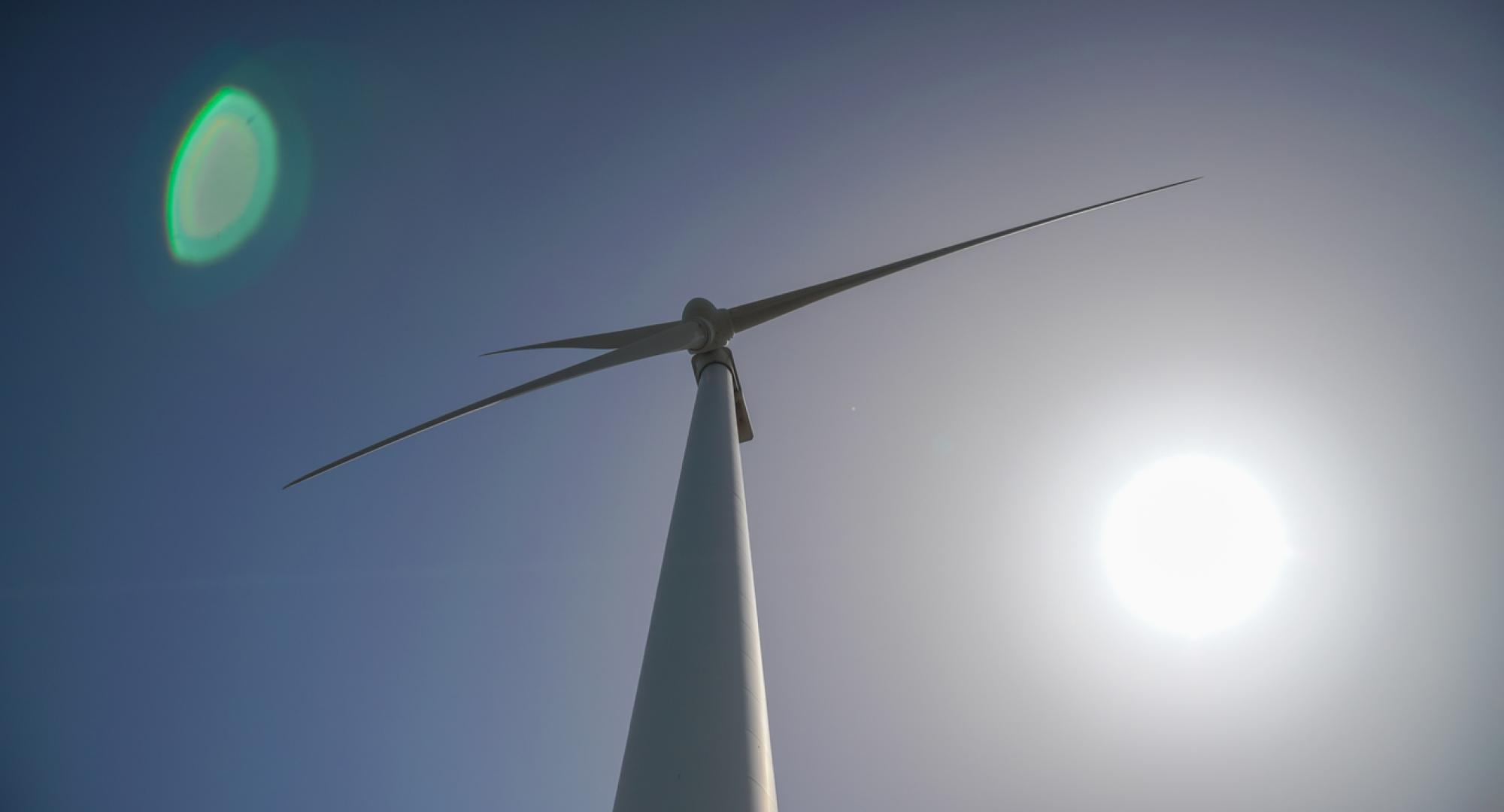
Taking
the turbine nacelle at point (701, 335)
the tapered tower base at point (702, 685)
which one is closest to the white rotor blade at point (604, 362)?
the turbine nacelle at point (701, 335)

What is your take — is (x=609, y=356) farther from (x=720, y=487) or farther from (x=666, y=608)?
(x=666, y=608)

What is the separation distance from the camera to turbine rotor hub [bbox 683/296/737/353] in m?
11.9

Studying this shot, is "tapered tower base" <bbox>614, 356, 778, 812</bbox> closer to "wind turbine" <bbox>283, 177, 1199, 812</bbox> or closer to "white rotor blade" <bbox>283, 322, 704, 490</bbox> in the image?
"wind turbine" <bbox>283, 177, 1199, 812</bbox>

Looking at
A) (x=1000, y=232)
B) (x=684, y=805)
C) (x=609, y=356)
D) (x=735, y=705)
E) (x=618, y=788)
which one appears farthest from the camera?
(x=1000, y=232)

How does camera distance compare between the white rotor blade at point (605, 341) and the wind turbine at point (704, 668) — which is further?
the white rotor blade at point (605, 341)

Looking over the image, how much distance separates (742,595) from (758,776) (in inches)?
60.1

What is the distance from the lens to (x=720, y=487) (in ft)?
21.6

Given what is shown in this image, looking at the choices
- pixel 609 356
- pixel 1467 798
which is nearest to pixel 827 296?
pixel 609 356

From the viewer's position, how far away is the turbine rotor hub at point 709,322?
11938mm

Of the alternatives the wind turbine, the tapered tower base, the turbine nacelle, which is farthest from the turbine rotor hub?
the tapered tower base

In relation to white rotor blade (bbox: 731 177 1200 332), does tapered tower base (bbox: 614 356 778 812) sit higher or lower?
lower

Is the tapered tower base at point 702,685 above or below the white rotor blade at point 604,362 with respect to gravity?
below

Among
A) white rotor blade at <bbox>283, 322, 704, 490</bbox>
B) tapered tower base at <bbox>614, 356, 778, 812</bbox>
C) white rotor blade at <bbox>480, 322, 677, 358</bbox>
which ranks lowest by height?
tapered tower base at <bbox>614, 356, 778, 812</bbox>

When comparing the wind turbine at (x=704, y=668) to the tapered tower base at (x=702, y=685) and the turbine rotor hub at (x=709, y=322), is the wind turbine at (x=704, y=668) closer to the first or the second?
the tapered tower base at (x=702, y=685)
